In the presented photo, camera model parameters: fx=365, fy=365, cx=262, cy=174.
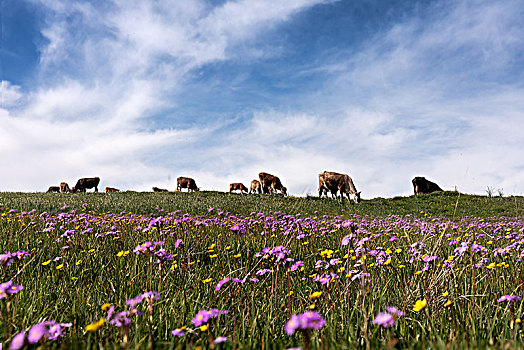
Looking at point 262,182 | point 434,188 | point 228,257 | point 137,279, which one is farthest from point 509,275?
point 434,188

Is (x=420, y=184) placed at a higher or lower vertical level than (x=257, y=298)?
higher

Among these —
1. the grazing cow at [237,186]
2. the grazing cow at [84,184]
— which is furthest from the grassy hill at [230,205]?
the grazing cow at [237,186]

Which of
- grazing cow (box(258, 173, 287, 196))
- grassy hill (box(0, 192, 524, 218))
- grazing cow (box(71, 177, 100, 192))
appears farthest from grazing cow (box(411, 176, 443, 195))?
grazing cow (box(71, 177, 100, 192))

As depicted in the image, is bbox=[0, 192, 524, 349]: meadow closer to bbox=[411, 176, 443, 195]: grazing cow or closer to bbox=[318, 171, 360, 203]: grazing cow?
bbox=[318, 171, 360, 203]: grazing cow

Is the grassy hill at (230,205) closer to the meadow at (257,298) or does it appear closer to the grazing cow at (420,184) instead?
the meadow at (257,298)

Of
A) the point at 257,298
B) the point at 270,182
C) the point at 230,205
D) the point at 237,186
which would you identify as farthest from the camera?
the point at 237,186

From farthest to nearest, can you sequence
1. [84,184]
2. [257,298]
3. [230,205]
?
[84,184] → [230,205] → [257,298]

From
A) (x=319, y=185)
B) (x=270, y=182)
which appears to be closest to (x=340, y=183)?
(x=319, y=185)

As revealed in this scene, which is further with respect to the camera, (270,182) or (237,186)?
→ (237,186)

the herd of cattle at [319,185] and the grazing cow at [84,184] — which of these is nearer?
the herd of cattle at [319,185]

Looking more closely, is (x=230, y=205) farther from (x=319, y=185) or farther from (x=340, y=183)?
(x=319, y=185)

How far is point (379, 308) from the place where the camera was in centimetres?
291

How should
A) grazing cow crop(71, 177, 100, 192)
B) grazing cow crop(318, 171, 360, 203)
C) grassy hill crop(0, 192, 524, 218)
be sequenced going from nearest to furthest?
grassy hill crop(0, 192, 524, 218)
grazing cow crop(318, 171, 360, 203)
grazing cow crop(71, 177, 100, 192)

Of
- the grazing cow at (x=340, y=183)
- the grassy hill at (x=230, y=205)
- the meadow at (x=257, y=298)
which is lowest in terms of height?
the meadow at (x=257, y=298)
